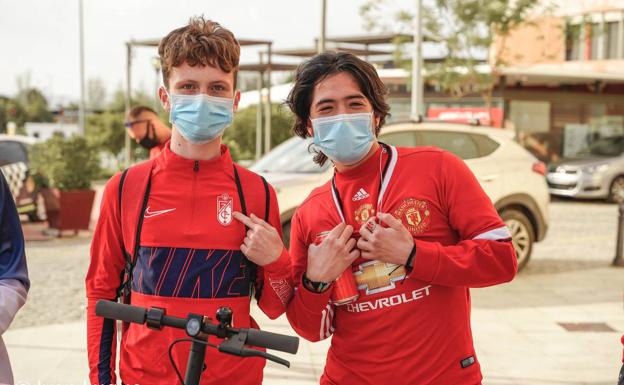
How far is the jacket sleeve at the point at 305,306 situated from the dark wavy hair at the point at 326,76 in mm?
451

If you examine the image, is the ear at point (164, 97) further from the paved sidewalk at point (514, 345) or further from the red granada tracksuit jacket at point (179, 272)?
the paved sidewalk at point (514, 345)

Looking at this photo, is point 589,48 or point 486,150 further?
point 589,48

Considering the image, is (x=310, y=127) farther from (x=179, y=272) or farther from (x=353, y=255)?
(x=179, y=272)

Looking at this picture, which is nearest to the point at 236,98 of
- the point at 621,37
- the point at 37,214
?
the point at 37,214

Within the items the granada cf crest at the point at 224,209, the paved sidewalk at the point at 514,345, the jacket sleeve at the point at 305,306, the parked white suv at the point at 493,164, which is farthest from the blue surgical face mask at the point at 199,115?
the parked white suv at the point at 493,164

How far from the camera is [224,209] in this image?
8.71 feet

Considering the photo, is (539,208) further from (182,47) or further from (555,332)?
(182,47)

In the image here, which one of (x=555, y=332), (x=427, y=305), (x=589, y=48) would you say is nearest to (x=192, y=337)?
(x=427, y=305)

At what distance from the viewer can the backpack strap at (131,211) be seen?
2643mm

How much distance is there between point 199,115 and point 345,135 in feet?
1.73

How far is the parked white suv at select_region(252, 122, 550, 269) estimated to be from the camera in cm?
991

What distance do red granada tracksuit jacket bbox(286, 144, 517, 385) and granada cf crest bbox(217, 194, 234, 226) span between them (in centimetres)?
32

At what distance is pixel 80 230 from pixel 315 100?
13465 millimetres

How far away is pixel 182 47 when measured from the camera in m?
2.68
